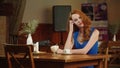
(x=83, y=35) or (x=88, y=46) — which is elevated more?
(x=83, y=35)

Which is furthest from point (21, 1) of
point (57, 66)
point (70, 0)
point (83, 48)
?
point (57, 66)

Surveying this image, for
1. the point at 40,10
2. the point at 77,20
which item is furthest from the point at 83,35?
the point at 40,10

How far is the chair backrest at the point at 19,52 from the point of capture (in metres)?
3.31

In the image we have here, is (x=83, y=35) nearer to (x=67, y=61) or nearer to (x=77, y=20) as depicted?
(x=77, y=20)

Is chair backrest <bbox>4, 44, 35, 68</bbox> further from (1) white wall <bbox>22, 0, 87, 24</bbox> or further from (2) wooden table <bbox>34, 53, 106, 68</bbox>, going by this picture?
(1) white wall <bbox>22, 0, 87, 24</bbox>

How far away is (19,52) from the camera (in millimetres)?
3414

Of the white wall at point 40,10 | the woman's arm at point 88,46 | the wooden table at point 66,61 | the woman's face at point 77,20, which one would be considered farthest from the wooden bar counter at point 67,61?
the white wall at point 40,10

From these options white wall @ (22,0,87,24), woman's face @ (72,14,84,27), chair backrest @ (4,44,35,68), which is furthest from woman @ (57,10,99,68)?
white wall @ (22,0,87,24)

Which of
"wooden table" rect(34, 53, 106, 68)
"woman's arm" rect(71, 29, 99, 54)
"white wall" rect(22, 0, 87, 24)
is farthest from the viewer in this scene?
"white wall" rect(22, 0, 87, 24)

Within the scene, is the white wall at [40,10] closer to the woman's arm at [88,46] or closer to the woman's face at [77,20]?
the woman's face at [77,20]

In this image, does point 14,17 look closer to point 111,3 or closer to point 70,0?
point 70,0

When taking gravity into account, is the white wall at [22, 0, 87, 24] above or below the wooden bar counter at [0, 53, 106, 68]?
above

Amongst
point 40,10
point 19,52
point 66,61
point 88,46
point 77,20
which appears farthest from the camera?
point 40,10

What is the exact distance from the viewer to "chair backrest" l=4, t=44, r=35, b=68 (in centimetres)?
331
